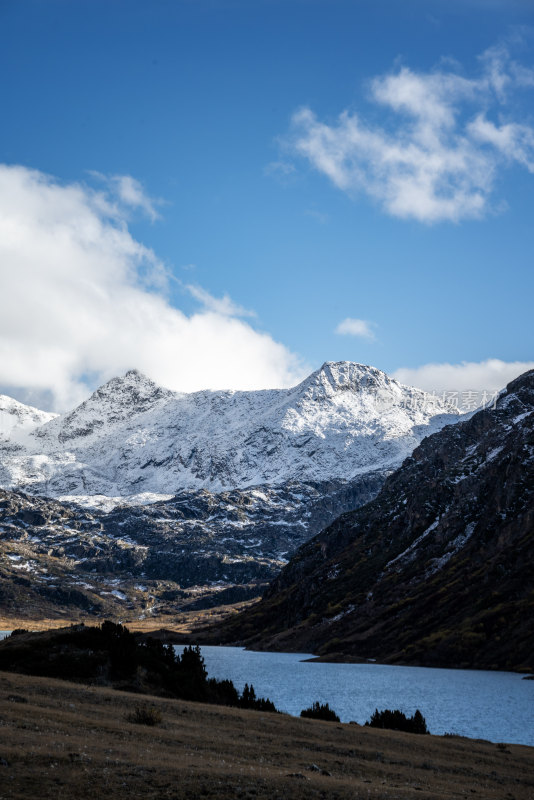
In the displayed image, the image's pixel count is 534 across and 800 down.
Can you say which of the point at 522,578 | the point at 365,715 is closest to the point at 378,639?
the point at 522,578

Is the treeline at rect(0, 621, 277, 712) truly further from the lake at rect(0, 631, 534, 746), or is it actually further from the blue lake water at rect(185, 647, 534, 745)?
the lake at rect(0, 631, 534, 746)

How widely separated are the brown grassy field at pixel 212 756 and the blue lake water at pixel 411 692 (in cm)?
2579

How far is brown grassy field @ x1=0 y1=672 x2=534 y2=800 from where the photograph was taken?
24766 millimetres

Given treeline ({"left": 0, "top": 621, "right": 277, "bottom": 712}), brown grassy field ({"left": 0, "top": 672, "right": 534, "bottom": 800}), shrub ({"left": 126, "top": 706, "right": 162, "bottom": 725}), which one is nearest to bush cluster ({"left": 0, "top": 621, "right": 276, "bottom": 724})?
treeline ({"left": 0, "top": 621, "right": 277, "bottom": 712})

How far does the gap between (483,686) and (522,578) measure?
63561 millimetres

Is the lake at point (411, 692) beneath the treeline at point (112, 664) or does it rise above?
beneath

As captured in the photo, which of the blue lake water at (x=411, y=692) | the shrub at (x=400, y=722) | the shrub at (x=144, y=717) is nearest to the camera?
the shrub at (x=144, y=717)

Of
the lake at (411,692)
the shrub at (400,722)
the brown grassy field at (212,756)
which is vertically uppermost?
the brown grassy field at (212,756)

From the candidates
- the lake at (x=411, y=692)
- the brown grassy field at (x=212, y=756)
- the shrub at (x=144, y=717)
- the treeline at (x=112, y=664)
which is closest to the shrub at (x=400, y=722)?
the brown grassy field at (x=212, y=756)

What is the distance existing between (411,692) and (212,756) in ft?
266

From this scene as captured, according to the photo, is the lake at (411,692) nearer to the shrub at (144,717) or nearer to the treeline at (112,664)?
the treeline at (112,664)

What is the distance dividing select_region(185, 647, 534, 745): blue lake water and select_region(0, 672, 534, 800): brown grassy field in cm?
2579

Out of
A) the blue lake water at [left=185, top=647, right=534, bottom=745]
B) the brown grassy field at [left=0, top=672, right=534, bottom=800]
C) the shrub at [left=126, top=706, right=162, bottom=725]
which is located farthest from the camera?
the blue lake water at [left=185, top=647, right=534, bottom=745]

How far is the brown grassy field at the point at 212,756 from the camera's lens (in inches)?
975
